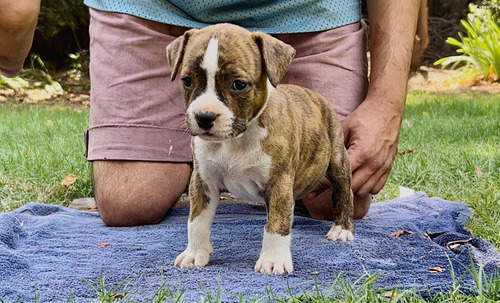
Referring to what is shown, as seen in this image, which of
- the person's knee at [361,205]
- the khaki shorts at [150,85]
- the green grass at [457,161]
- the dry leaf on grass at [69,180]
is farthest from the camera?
the dry leaf on grass at [69,180]

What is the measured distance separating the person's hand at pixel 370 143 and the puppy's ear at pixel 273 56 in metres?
1.09

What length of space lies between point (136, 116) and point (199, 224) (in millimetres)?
1405

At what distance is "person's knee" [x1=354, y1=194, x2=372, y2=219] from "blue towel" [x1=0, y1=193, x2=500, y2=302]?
0.07 m

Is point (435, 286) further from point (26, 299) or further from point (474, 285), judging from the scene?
point (26, 299)

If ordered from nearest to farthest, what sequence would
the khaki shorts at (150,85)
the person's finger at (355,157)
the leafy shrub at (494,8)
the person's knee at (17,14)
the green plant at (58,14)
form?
1. the person's knee at (17,14)
2. the person's finger at (355,157)
3. the khaki shorts at (150,85)
4. the green plant at (58,14)
5. the leafy shrub at (494,8)

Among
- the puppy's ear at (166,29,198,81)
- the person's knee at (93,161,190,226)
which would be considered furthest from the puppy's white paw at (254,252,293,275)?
A: the person's knee at (93,161,190,226)

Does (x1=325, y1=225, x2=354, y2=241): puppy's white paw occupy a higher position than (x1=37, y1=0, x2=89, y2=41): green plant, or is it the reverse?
(x1=325, y1=225, x2=354, y2=241): puppy's white paw

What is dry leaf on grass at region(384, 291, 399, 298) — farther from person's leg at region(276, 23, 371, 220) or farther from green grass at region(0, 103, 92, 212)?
green grass at region(0, 103, 92, 212)

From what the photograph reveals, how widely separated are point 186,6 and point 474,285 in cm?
231

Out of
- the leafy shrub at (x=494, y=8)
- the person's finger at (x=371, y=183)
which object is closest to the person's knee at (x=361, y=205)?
the person's finger at (x=371, y=183)

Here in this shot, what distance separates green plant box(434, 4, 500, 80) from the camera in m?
11.0

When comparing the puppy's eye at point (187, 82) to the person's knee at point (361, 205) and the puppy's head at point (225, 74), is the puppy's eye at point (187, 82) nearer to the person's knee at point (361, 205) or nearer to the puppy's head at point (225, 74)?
the puppy's head at point (225, 74)

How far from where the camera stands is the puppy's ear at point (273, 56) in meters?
2.66

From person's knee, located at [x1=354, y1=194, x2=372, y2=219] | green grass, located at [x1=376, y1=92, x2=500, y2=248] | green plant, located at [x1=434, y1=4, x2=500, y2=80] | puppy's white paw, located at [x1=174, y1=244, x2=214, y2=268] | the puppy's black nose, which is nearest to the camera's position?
the puppy's black nose
